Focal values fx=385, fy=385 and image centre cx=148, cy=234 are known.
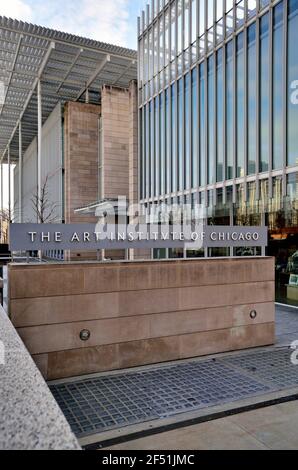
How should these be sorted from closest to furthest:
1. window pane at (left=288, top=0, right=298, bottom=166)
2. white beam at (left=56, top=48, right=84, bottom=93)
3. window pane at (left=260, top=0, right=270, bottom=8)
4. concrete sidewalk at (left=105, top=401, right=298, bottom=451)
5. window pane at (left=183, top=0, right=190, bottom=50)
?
concrete sidewalk at (left=105, top=401, right=298, bottom=451), window pane at (left=288, top=0, right=298, bottom=166), window pane at (left=260, top=0, right=270, bottom=8), window pane at (left=183, top=0, right=190, bottom=50), white beam at (left=56, top=48, right=84, bottom=93)

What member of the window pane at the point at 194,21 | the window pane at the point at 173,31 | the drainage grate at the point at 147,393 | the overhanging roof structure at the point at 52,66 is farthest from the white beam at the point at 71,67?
the drainage grate at the point at 147,393

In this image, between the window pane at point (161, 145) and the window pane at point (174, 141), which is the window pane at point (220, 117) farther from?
the window pane at point (161, 145)

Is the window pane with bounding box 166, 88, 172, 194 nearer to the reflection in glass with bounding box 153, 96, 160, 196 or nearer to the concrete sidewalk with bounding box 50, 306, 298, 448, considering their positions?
the reflection in glass with bounding box 153, 96, 160, 196

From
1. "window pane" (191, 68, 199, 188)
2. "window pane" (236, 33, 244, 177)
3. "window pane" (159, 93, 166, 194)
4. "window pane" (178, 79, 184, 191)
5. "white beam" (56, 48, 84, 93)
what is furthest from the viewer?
"white beam" (56, 48, 84, 93)

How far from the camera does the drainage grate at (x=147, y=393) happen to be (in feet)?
21.7

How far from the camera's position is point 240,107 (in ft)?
60.6

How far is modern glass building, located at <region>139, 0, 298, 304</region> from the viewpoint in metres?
16.0

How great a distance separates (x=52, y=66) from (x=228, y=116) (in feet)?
84.0

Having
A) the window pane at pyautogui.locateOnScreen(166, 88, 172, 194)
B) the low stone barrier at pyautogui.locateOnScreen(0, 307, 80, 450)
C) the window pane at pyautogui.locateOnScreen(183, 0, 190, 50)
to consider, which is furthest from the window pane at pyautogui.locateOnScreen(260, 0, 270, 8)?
the low stone barrier at pyautogui.locateOnScreen(0, 307, 80, 450)

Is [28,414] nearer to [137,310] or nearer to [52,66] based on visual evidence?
[137,310]

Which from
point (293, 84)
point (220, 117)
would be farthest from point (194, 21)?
point (293, 84)

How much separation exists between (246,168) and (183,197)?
6.16 meters

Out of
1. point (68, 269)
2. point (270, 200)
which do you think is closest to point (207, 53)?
point (270, 200)

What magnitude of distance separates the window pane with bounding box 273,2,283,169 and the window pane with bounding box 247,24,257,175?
1.25 metres
